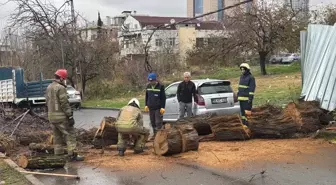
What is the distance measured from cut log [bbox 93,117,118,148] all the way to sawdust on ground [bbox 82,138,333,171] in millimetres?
211

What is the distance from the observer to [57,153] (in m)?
9.28

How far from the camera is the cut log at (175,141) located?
9000mm

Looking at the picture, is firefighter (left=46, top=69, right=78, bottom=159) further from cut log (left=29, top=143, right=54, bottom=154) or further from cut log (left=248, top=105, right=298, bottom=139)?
cut log (left=248, top=105, right=298, bottom=139)

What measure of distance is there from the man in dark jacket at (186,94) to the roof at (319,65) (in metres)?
3.06

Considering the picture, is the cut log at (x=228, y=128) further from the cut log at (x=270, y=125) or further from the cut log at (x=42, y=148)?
the cut log at (x=42, y=148)

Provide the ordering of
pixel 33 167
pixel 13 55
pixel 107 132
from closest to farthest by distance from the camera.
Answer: pixel 33 167, pixel 107 132, pixel 13 55

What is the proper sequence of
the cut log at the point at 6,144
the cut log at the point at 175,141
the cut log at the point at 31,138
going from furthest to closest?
the cut log at the point at 31,138, the cut log at the point at 6,144, the cut log at the point at 175,141

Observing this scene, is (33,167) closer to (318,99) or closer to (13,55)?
(318,99)

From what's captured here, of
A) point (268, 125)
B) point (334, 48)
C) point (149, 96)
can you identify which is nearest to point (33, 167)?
point (149, 96)

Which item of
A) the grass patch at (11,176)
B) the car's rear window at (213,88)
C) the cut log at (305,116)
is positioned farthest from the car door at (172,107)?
the grass patch at (11,176)

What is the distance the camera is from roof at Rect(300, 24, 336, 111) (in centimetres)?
1107

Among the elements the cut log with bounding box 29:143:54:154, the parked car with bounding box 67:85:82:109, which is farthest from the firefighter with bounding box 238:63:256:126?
the parked car with bounding box 67:85:82:109

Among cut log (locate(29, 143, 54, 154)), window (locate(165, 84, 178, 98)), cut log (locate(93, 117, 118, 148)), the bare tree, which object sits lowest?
cut log (locate(29, 143, 54, 154))

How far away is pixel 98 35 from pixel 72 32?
3.82 m
